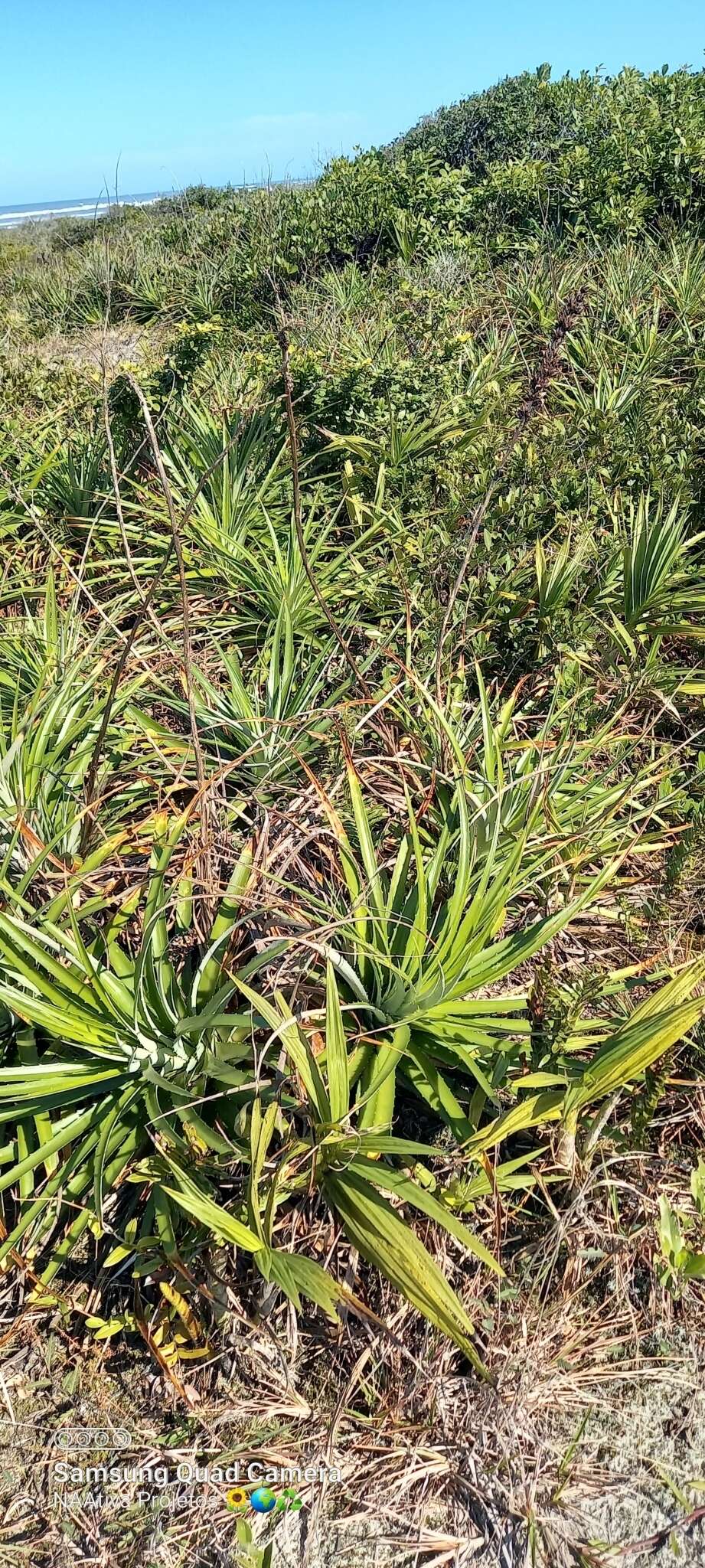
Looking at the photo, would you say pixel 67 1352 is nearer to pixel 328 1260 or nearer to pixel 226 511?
pixel 328 1260

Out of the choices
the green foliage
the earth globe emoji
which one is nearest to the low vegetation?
the green foliage

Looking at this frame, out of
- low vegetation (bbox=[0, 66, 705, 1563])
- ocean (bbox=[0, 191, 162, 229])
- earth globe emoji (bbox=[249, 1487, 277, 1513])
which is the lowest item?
earth globe emoji (bbox=[249, 1487, 277, 1513])

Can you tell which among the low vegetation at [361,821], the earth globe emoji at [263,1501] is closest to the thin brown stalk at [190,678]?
the low vegetation at [361,821]

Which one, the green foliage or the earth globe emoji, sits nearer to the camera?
the earth globe emoji

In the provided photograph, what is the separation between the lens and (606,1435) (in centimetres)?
148

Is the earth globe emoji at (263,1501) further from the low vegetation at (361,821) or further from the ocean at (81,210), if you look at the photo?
the ocean at (81,210)

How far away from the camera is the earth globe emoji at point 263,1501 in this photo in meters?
1.43

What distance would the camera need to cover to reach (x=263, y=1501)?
4.71ft

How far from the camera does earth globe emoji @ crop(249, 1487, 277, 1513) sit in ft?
4.70

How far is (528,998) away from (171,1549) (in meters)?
1.19

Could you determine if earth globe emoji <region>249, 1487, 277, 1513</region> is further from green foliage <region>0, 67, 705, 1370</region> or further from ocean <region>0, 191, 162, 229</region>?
ocean <region>0, 191, 162, 229</region>

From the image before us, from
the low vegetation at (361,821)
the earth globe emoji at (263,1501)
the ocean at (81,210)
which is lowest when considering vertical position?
the earth globe emoji at (263,1501)

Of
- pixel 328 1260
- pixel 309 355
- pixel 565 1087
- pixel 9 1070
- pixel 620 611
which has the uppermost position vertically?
pixel 309 355

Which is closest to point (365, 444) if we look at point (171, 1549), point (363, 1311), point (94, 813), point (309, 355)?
point (309, 355)
